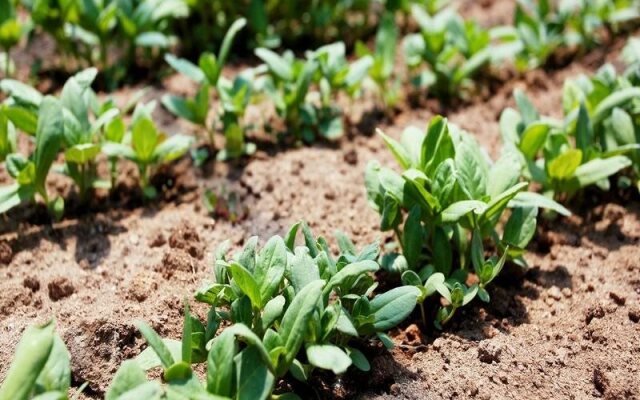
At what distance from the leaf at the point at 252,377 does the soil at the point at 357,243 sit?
0.31 metres

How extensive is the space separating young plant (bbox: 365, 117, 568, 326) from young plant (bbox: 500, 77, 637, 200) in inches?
10.6

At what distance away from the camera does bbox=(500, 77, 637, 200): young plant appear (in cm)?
295

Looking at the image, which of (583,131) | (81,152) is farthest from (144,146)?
(583,131)

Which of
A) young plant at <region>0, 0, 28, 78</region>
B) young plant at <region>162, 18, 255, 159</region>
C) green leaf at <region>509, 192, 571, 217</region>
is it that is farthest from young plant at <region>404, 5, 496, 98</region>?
young plant at <region>0, 0, 28, 78</region>

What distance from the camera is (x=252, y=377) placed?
7.05 feet

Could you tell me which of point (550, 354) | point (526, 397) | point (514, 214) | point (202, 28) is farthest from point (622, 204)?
point (202, 28)

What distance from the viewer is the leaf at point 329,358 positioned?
7.01ft

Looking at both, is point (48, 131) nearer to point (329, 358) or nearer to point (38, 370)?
point (38, 370)

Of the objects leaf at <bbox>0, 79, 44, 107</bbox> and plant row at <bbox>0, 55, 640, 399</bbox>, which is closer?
plant row at <bbox>0, 55, 640, 399</bbox>

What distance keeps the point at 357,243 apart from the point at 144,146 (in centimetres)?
97

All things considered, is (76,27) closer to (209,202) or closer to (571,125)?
(209,202)

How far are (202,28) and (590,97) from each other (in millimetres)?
2077

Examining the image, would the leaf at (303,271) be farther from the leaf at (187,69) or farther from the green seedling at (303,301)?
the leaf at (187,69)

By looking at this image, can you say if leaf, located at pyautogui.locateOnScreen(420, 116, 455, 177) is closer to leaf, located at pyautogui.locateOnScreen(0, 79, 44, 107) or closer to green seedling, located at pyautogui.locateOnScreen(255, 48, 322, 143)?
green seedling, located at pyautogui.locateOnScreen(255, 48, 322, 143)
